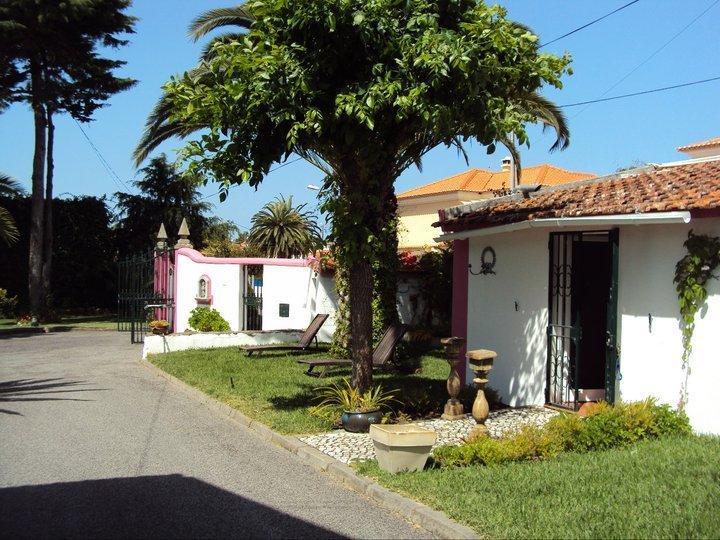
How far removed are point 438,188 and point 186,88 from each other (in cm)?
2589

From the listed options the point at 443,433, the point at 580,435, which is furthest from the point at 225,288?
the point at 580,435

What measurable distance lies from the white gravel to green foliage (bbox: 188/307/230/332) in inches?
394

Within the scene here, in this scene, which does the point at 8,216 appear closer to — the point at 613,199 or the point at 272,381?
the point at 272,381

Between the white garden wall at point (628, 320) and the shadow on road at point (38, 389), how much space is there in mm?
6615

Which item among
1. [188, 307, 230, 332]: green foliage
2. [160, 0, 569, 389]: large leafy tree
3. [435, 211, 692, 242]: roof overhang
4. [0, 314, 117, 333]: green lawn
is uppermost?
[160, 0, 569, 389]: large leafy tree

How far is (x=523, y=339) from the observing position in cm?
1009

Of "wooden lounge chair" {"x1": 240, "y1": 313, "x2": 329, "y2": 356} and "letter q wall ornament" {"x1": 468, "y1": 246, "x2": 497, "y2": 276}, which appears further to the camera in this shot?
"wooden lounge chair" {"x1": 240, "y1": 313, "x2": 329, "y2": 356}

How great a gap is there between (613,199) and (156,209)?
1174 inches

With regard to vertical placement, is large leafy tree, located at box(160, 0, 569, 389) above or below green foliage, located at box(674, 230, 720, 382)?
above

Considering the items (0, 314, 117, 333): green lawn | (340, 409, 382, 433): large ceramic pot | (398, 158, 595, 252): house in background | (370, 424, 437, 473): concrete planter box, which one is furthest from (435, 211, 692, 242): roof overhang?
(398, 158, 595, 252): house in background

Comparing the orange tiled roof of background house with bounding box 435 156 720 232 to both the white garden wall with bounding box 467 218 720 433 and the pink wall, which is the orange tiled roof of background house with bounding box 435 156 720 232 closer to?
the white garden wall with bounding box 467 218 720 433

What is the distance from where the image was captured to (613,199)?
9.02 m

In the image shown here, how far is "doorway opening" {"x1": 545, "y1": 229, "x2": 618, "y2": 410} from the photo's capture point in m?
9.68

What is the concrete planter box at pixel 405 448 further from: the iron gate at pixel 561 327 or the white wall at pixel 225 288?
the white wall at pixel 225 288
